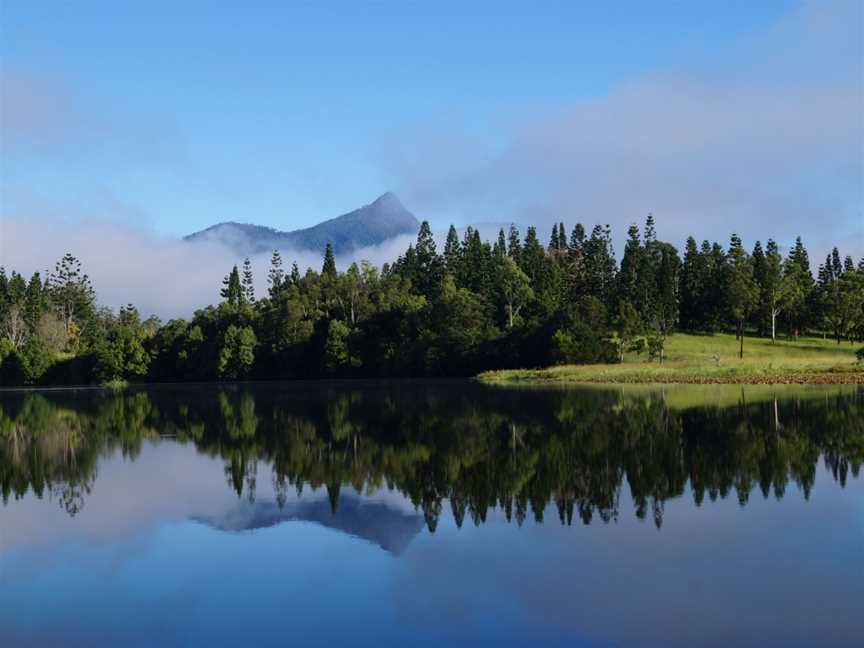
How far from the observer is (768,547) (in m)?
14.9

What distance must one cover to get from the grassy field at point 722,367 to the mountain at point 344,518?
160 ft

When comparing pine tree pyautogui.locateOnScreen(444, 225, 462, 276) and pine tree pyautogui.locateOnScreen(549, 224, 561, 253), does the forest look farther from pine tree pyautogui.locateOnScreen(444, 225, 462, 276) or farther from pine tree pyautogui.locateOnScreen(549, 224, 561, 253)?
pine tree pyautogui.locateOnScreen(549, 224, 561, 253)

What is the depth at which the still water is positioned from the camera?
38.3ft

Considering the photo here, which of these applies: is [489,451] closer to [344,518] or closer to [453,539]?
[344,518]

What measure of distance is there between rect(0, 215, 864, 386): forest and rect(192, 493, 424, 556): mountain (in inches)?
2940

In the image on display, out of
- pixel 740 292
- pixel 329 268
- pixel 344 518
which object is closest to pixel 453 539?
pixel 344 518

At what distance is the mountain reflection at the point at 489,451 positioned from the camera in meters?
20.2

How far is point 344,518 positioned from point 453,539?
3548 millimetres

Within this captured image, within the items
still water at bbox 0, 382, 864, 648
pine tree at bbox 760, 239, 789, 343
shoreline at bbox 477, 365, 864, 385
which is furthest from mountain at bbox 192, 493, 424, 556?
pine tree at bbox 760, 239, 789, 343

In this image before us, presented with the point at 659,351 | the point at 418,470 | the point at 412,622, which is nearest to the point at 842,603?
the point at 412,622

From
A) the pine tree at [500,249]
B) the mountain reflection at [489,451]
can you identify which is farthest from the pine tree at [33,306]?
the mountain reflection at [489,451]

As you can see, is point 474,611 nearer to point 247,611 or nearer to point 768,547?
point 247,611

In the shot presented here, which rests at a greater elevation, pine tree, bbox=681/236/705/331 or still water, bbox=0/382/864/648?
pine tree, bbox=681/236/705/331

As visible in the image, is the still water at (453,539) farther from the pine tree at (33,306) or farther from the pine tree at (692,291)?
the pine tree at (33,306)
